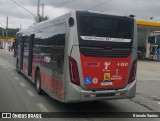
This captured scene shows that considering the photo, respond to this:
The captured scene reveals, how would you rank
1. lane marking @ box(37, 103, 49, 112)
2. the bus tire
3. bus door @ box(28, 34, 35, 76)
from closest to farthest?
lane marking @ box(37, 103, 49, 112), the bus tire, bus door @ box(28, 34, 35, 76)

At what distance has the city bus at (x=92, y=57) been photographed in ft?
29.5

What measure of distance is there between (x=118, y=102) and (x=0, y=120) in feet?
15.2

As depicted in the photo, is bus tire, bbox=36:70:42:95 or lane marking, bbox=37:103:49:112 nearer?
lane marking, bbox=37:103:49:112

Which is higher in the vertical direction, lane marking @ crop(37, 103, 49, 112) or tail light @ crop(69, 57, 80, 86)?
tail light @ crop(69, 57, 80, 86)

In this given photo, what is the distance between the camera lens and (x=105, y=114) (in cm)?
948

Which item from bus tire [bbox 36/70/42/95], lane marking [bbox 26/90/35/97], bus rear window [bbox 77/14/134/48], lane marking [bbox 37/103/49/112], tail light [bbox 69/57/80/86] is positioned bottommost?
lane marking [bbox 26/90/35/97]

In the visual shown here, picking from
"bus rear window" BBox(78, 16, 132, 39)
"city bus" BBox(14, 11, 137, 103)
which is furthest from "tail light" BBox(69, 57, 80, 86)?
"bus rear window" BBox(78, 16, 132, 39)

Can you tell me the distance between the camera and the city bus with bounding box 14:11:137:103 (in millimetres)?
9000

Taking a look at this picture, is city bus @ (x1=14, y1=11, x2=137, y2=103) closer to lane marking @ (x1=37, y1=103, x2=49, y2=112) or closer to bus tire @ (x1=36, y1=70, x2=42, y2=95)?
lane marking @ (x1=37, y1=103, x2=49, y2=112)

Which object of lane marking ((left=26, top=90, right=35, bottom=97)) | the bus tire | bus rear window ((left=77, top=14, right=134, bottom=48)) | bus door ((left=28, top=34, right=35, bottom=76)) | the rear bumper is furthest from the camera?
bus door ((left=28, top=34, right=35, bottom=76))

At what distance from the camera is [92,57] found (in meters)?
9.20

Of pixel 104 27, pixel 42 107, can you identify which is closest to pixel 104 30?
pixel 104 27

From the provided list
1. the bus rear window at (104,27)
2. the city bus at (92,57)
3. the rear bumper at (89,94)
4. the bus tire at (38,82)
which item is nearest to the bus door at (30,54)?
the bus tire at (38,82)

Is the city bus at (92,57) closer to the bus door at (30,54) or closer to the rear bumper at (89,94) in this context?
the rear bumper at (89,94)
